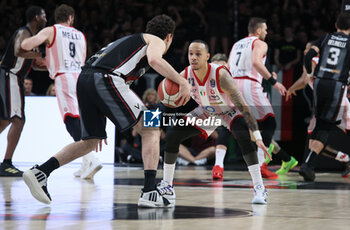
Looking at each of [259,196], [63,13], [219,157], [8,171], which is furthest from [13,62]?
[259,196]

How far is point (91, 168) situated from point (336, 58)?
3442 millimetres

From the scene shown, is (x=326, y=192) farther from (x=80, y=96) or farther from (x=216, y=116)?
(x=80, y=96)

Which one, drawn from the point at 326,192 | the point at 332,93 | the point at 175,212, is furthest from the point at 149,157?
the point at 332,93

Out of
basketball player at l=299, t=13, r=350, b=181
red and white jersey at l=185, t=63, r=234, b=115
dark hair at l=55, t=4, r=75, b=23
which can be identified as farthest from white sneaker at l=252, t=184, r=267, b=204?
dark hair at l=55, t=4, r=75, b=23

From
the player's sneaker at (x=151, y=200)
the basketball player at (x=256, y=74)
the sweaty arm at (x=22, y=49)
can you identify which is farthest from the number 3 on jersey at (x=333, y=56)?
the player's sneaker at (x=151, y=200)

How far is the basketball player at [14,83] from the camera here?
7777mm

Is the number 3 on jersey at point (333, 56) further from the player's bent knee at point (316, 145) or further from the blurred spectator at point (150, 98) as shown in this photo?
the blurred spectator at point (150, 98)

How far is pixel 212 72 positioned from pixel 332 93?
2.64 metres

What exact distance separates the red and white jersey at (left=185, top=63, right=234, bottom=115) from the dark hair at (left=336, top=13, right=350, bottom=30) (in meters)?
2.66

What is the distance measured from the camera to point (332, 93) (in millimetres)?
7602

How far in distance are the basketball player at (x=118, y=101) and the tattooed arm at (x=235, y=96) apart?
79 cm

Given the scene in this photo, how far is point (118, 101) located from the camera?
185 inches

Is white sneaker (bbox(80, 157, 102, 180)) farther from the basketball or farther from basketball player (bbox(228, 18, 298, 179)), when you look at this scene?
the basketball

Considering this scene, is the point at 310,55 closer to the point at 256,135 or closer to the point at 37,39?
the point at 256,135
